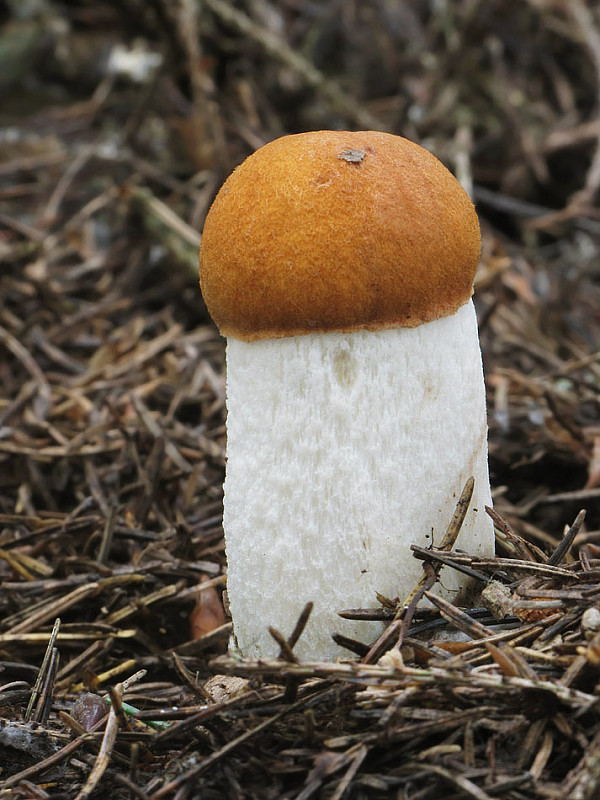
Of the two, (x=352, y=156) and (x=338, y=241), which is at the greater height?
(x=352, y=156)

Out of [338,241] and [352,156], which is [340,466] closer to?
[338,241]

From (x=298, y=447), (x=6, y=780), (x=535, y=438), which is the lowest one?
(x=6, y=780)

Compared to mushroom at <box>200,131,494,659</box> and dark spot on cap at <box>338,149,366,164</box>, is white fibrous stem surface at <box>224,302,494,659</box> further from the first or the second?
dark spot on cap at <box>338,149,366,164</box>

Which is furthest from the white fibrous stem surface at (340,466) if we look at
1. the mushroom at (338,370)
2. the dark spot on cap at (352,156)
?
the dark spot on cap at (352,156)

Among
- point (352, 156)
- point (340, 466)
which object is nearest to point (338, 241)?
point (352, 156)

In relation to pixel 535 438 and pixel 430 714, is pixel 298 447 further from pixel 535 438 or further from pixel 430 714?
pixel 535 438

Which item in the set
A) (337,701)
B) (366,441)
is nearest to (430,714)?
(337,701)

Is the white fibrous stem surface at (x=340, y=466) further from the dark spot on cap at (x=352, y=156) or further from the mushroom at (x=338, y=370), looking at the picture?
the dark spot on cap at (x=352, y=156)
